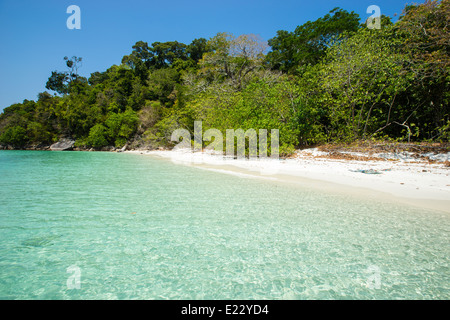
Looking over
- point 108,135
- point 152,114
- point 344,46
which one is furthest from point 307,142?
point 108,135

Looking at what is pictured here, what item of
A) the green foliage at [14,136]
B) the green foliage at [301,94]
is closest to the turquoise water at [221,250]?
the green foliage at [301,94]

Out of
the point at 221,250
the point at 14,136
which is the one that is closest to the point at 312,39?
the point at 221,250

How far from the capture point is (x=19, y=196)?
6.18 meters

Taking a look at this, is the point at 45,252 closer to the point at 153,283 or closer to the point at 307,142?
the point at 153,283

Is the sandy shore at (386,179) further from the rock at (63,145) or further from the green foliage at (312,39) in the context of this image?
the rock at (63,145)

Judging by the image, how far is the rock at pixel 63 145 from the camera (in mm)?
43781

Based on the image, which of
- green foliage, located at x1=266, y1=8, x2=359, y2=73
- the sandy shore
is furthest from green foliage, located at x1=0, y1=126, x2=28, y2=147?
the sandy shore

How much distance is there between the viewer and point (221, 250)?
10.7 feet

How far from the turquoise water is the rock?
47.3 m

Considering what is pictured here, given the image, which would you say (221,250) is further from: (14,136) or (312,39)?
(14,136)

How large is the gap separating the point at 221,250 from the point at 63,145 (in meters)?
53.9

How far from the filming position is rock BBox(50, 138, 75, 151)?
144ft

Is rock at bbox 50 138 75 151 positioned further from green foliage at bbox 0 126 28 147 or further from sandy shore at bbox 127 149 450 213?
sandy shore at bbox 127 149 450 213
